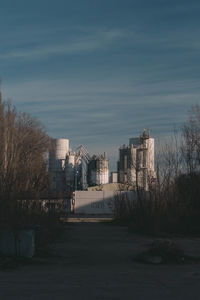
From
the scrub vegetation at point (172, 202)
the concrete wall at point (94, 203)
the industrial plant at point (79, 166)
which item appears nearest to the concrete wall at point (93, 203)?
the concrete wall at point (94, 203)

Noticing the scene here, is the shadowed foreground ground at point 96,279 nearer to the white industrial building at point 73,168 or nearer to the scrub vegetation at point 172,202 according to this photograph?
the scrub vegetation at point 172,202

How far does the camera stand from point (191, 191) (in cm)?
2386

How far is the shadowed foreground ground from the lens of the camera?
7.98 metres

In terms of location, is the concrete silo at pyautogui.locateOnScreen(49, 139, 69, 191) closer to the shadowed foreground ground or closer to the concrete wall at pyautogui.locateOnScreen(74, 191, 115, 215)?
the concrete wall at pyautogui.locateOnScreen(74, 191, 115, 215)

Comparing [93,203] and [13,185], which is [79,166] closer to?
[93,203]

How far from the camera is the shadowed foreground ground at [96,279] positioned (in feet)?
26.2

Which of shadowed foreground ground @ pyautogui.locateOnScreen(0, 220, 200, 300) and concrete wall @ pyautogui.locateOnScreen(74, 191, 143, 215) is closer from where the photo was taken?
shadowed foreground ground @ pyautogui.locateOnScreen(0, 220, 200, 300)

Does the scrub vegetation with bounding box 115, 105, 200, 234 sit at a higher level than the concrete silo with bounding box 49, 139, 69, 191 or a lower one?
lower

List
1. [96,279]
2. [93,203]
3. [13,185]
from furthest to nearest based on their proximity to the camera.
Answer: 1. [93,203]
2. [13,185]
3. [96,279]

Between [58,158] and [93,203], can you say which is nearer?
[93,203]

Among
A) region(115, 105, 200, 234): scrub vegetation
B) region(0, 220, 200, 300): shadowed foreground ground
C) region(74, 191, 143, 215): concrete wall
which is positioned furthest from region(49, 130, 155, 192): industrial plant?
region(0, 220, 200, 300): shadowed foreground ground

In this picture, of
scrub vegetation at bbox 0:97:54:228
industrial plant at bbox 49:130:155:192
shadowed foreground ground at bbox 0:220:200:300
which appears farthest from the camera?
industrial plant at bbox 49:130:155:192

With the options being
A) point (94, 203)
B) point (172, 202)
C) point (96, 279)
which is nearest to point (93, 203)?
point (94, 203)

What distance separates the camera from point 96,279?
9602mm
